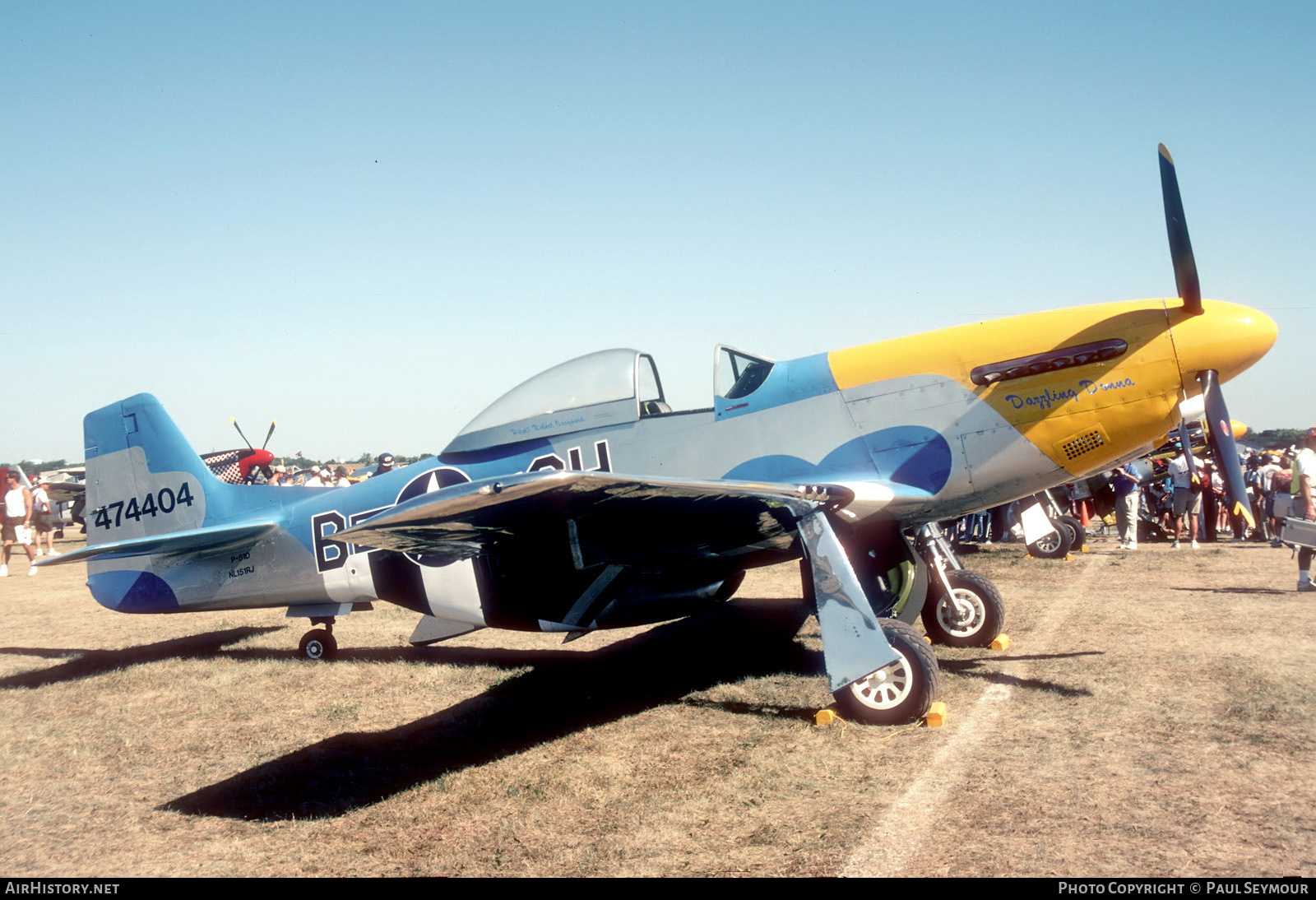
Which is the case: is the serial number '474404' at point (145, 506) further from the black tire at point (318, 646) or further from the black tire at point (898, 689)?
the black tire at point (898, 689)

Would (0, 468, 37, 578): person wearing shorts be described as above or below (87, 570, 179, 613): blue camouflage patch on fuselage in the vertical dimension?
above

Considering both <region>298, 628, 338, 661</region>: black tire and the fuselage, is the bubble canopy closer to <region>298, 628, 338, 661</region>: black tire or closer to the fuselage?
the fuselage

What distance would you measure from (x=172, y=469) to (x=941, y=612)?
7354 mm

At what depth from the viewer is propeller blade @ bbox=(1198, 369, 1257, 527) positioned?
535 cm

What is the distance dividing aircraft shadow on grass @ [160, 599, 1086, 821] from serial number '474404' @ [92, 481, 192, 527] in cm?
282

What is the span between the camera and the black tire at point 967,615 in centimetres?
694

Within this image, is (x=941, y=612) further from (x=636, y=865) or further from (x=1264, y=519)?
(x=1264, y=519)

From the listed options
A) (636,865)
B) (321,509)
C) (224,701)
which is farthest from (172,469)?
(636,865)

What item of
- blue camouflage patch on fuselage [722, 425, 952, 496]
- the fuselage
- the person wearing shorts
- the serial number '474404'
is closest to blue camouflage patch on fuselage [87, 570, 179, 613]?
the serial number '474404'

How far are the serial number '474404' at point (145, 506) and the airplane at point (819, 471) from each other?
3.09ft

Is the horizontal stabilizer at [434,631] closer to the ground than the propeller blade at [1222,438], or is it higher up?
closer to the ground

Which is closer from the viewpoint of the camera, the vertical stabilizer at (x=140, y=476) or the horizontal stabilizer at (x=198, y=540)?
the horizontal stabilizer at (x=198, y=540)

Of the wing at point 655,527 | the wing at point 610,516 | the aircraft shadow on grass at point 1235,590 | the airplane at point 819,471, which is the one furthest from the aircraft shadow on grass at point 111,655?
the aircraft shadow on grass at point 1235,590

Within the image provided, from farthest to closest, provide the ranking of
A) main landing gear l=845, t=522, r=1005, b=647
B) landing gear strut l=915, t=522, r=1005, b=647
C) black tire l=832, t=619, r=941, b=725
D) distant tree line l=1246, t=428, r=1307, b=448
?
distant tree line l=1246, t=428, r=1307, b=448, landing gear strut l=915, t=522, r=1005, b=647, main landing gear l=845, t=522, r=1005, b=647, black tire l=832, t=619, r=941, b=725
